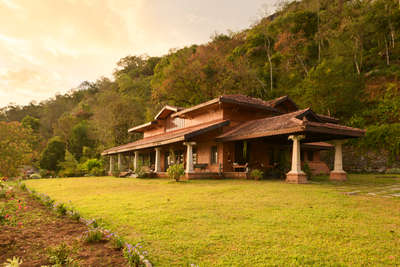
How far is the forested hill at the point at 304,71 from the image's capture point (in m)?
23.8

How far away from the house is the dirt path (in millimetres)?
9163

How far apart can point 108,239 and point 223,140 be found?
1172cm

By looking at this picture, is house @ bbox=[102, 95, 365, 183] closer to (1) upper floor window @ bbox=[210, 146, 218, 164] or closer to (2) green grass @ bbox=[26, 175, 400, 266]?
(1) upper floor window @ bbox=[210, 146, 218, 164]

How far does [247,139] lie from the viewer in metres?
14.2

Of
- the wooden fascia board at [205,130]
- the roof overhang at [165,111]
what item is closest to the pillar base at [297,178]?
the wooden fascia board at [205,130]

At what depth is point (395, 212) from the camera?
5.39 m

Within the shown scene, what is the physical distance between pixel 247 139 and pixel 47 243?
1162 centimetres

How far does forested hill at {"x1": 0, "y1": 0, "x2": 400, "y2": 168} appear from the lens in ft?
78.1

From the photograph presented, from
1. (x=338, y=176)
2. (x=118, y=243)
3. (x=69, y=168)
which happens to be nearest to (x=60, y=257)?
(x=118, y=243)

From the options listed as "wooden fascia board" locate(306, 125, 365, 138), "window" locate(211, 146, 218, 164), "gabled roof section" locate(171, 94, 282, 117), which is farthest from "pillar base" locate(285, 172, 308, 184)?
"gabled roof section" locate(171, 94, 282, 117)

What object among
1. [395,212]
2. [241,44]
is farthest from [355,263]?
[241,44]

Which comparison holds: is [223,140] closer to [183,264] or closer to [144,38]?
[144,38]

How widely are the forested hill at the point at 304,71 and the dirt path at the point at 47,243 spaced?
76.2ft

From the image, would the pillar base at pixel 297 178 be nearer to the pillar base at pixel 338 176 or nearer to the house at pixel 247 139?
the house at pixel 247 139
